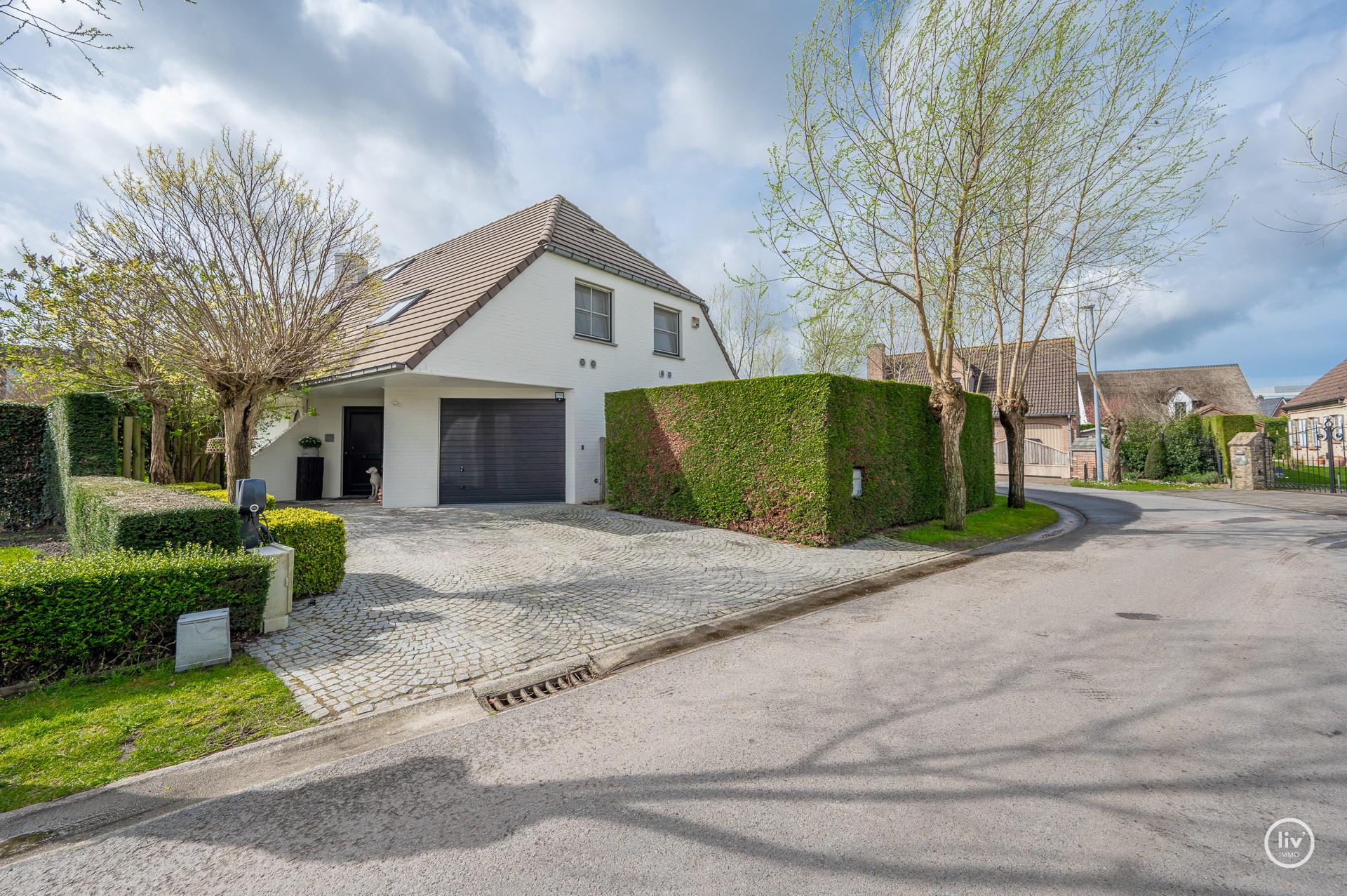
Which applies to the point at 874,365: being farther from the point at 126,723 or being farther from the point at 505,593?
the point at 126,723

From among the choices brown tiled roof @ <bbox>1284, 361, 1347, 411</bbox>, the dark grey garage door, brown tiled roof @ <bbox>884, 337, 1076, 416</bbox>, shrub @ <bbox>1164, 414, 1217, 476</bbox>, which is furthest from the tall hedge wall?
brown tiled roof @ <bbox>1284, 361, 1347, 411</bbox>

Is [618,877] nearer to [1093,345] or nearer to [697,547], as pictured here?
[697,547]

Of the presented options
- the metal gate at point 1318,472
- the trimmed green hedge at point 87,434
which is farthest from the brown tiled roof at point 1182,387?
the trimmed green hedge at point 87,434

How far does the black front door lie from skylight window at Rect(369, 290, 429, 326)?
8.40 feet

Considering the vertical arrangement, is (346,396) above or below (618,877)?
above

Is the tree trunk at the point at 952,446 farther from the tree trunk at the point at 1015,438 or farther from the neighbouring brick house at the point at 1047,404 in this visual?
the neighbouring brick house at the point at 1047,404

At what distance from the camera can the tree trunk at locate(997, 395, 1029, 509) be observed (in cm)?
1373

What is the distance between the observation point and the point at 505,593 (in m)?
A: 6.12

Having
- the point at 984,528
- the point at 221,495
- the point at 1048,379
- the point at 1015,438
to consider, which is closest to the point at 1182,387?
the point at 1048,379

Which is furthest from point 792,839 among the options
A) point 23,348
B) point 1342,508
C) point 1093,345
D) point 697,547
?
point 1093,345

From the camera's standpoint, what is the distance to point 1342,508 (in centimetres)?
1391

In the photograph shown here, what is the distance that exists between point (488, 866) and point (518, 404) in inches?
461

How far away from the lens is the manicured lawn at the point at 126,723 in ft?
9.39
